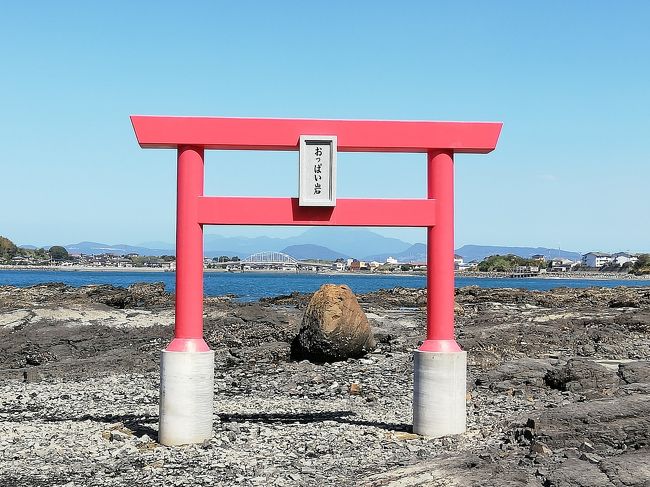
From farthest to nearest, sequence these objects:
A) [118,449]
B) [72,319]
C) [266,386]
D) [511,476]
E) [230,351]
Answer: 1. [72,319]
2. [230,351]
3. [266,386]
4. [118,449]
5. [511,476]

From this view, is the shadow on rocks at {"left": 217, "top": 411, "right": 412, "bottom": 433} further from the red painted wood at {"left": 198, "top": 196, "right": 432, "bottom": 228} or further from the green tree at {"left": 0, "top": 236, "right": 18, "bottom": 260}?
the green tree at {"left": 0, "top": 236, "right": 18, "bottom": 260}

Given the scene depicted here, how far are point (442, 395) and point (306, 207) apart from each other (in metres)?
2.96

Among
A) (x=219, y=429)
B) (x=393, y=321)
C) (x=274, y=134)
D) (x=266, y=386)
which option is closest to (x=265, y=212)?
(x=274, y=134)

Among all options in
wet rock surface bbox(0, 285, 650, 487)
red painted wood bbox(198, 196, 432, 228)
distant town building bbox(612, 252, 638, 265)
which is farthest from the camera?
distant town building bbox(612, 252, 638, 265)

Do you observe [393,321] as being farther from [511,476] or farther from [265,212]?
[511,476]

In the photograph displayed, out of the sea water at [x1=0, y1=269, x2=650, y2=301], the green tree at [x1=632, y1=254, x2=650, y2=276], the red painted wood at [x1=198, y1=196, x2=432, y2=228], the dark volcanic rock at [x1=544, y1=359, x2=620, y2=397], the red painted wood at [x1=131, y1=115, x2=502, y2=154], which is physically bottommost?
the sea water at [x1=0, y1=269, x2=650, y2=301]

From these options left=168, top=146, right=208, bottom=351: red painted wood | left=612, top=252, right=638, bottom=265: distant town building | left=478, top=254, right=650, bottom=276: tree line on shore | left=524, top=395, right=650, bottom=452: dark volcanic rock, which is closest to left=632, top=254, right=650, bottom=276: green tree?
left=478, top=254, right=650, bottom=276: tree line on shore

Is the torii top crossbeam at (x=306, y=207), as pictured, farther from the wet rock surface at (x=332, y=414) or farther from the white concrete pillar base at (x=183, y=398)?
the wet rock surface at (x=332, y=414)

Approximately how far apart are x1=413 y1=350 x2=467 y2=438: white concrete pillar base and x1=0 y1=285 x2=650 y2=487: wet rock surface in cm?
24

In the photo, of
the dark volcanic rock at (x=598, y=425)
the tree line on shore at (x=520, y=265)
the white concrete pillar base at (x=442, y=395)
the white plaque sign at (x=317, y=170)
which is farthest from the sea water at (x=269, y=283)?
the dark volcanic rock at (x=598, y=425)

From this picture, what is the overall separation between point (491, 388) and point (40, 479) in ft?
24.6

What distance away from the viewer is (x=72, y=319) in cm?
2631

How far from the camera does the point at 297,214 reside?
946 cm

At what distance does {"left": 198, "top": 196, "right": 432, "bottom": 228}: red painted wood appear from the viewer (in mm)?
9344
